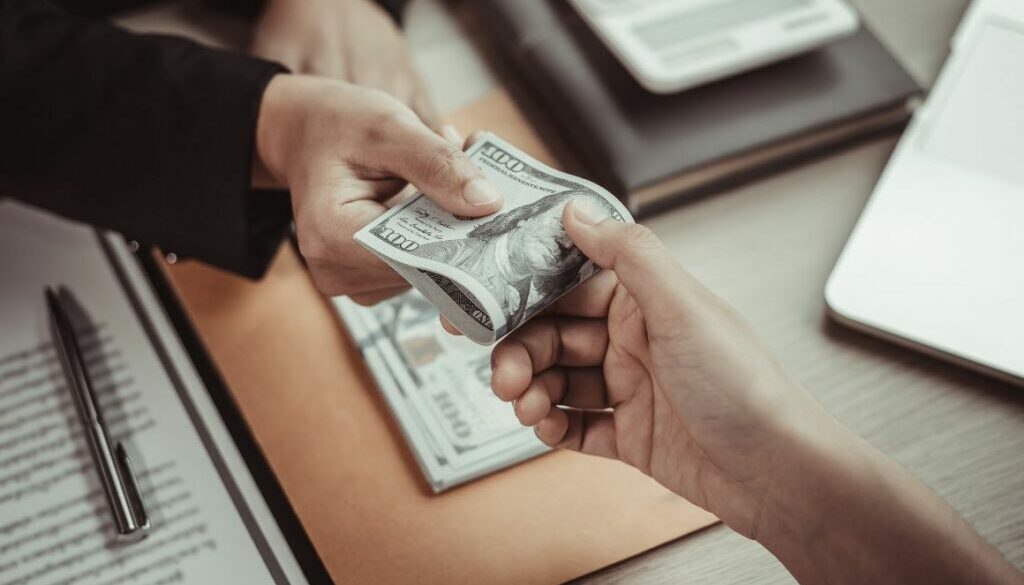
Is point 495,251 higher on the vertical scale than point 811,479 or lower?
higher

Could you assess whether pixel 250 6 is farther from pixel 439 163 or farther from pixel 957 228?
pixel 957 228

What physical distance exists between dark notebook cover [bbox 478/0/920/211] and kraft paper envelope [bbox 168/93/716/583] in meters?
0.34

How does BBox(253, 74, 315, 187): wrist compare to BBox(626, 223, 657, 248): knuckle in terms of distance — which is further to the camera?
BBox(253, 74, 315, 187): wrist

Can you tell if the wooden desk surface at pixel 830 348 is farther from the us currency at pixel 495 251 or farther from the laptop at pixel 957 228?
the us currency at pixel 495 251

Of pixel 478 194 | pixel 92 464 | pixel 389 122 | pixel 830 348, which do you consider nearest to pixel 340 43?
pixel 389 122

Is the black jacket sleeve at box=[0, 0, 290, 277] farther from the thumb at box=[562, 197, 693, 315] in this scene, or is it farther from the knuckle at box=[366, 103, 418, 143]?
the thumb at box=[562, 197, 693, 315]

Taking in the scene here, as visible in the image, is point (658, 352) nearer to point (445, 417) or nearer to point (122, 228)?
point (445, 417)

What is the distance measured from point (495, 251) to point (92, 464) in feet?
1.45

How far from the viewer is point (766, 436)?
25.4 inches

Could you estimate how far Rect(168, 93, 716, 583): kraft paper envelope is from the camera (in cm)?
74

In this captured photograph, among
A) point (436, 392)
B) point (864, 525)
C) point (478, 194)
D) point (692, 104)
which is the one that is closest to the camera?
point (864, 525)

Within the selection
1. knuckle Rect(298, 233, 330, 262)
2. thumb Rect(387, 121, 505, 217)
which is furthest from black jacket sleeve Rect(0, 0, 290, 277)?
thumb Rect(387, 121, 505, 217)

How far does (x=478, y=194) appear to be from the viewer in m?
0.72

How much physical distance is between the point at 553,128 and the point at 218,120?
39cm
